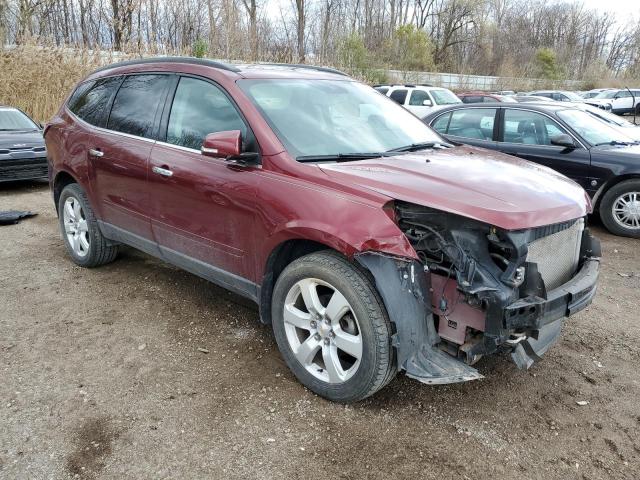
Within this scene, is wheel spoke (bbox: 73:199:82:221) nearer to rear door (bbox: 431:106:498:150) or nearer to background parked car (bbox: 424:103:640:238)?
background parked car (bbox: 424:103:640:238)

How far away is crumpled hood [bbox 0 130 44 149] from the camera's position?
8.60 meters

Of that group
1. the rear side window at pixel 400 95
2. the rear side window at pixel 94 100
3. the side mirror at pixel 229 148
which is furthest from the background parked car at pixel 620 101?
the side mirror at pixel 229 148

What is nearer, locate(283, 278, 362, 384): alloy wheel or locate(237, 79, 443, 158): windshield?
locate(283, 278, 362, 384): alloy wheel

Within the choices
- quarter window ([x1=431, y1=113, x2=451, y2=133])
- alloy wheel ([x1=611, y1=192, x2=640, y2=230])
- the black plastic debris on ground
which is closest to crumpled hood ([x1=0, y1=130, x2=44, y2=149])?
the black plastic debris on ground

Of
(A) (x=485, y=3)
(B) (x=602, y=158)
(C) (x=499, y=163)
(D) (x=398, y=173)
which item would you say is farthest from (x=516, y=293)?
(A) (x=485, y=3)

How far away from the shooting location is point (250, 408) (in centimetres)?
289

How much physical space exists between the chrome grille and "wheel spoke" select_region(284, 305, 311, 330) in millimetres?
1234

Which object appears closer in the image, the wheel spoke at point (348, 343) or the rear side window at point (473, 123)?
the wheel spoke at point (348, 343)

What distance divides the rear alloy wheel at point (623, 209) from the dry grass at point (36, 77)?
44.3 feet

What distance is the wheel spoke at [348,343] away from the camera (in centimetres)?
272

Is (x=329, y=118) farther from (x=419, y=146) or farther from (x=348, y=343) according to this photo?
(x=348, y=343)

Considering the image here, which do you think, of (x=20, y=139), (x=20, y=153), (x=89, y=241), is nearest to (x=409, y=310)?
(x=89, y=241)

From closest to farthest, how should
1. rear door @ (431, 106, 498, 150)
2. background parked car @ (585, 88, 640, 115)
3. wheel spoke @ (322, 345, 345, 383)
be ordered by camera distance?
wheel spoke @ (322, 345, 345, 383), rear door @ (431, 106, 498, 150), background parked car @ (585, 88, 640, 115)

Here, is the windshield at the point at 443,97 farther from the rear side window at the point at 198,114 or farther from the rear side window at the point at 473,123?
the rear side window at the point at 198,114
